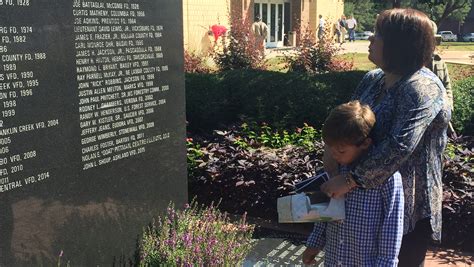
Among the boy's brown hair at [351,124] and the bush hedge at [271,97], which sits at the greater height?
the boy's brown hair at [351,124]

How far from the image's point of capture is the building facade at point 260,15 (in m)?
21.5

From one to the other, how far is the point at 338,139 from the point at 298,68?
836cm

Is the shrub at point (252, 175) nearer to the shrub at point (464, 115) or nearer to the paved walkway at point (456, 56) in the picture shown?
the shrub at point (464, 115)

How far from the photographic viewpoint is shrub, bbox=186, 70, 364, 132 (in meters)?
7.55

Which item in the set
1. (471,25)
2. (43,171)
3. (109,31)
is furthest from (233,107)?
(471,25)

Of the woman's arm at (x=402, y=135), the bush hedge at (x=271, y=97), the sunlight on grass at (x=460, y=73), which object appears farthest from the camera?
the sunlight on grass at (x=460, y=73)

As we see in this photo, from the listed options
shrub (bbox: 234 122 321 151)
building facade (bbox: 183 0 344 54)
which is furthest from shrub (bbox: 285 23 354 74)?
building facade (bbox: 183 0 344 54)

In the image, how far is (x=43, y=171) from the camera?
307 centimetres

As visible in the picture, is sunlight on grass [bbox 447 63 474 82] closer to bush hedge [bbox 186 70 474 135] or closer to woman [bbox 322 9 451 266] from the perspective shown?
bush hedge [bbox 186 70 474 135]

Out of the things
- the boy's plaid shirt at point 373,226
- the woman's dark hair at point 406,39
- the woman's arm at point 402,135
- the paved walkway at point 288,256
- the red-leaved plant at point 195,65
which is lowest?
the paved walkway at point 288,256

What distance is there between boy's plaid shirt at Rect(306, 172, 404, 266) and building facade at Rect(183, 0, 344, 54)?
17309mm

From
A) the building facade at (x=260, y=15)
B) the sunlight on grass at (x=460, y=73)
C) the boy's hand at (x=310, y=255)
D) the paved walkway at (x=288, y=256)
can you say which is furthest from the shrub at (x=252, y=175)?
the building facade at (x=260, y=15)

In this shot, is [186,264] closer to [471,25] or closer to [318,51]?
[318,51]

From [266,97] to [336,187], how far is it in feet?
17.2
